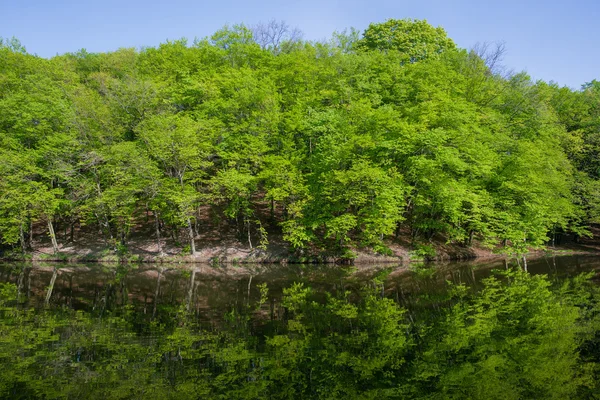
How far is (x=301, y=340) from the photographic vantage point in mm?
12336

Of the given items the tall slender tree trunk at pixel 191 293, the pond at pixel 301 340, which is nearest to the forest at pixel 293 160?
the tall slender tree trunk at pixel 191 293

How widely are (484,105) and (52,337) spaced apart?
156 ft

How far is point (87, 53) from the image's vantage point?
2756 inches

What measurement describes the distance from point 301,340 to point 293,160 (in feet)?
87.3

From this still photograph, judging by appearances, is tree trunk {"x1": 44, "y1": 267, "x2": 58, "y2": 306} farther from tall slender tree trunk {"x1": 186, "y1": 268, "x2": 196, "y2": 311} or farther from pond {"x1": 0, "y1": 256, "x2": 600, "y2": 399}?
tall slender tree trunk {"x1": 186, "y1": 268, "x2": 196, "y2": 311}

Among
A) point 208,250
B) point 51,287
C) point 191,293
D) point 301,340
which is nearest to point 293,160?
point 208,250

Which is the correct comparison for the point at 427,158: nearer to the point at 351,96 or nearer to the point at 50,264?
the point at 351,96

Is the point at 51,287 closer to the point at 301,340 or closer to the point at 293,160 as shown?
the point at 301,340

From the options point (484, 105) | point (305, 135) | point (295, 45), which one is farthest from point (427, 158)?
point (295, 45)

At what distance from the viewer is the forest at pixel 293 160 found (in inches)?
1423

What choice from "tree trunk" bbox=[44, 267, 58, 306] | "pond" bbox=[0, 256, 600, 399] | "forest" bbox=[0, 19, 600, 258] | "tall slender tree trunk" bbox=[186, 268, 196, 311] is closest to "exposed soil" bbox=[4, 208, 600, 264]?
"forest" bbox=[0, 19, 600, 258]

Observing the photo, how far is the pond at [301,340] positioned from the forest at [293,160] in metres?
13.8

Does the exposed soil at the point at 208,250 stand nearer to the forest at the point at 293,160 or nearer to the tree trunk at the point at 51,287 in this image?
the forest at the point at 293,160

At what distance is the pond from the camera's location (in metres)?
8.91
